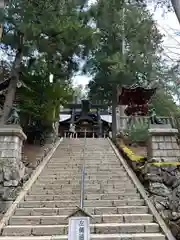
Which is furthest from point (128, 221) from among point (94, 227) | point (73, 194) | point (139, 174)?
point (139, 174)

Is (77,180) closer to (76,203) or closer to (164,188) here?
(76,203)

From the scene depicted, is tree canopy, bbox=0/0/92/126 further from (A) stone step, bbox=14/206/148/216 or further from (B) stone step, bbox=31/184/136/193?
(A) stone step, bbox=14/206/148/216

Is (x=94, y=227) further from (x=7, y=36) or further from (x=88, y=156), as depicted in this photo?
(x=7, y=36)

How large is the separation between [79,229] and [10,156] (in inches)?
183

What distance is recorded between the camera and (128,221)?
5.46 m

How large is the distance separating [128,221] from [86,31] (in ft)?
31.7

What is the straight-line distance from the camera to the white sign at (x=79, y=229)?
11.5 ft

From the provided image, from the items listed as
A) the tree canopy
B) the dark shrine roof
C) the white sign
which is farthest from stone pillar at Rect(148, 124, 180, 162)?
the tree canopy

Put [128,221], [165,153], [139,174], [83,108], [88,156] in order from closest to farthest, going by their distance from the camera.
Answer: [128,221]
[139,174]
[165,153]
[88,156]
[83,108]

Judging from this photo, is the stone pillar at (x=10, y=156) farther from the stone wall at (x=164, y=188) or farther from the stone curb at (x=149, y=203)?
the stone wall at (x=164, y=188)

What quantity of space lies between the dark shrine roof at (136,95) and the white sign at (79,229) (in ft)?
35.5

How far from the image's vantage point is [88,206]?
6082 mm

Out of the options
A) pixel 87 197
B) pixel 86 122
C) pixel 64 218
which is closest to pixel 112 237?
pixel 64 218

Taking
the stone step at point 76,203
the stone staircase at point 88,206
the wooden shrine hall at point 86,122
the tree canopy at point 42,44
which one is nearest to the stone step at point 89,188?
the stone staircase at point 88,206
